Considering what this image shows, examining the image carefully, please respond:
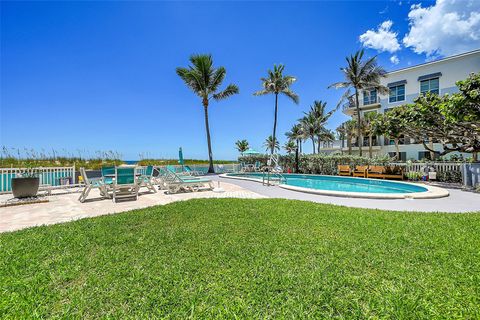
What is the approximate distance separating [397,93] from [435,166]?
61.9 feet

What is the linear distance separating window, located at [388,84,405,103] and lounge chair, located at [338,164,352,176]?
17.3 m

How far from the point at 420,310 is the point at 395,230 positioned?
2436mm

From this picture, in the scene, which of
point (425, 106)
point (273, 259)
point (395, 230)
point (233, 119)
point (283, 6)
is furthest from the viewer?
point (233, 119)

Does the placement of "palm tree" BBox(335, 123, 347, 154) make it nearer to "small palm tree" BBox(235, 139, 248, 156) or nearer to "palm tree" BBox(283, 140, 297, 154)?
"palm tree" BBox(283, 140, 297, 154)

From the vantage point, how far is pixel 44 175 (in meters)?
10.2

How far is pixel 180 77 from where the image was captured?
22.5 metres

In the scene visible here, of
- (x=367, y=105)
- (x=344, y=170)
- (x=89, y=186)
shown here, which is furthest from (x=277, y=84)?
(x=89, y=186)

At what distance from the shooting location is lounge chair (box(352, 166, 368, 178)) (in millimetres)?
15430

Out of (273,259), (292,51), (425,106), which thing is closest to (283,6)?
(292,51)

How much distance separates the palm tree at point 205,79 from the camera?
71.3 feet

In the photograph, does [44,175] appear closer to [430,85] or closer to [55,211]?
[55,211]

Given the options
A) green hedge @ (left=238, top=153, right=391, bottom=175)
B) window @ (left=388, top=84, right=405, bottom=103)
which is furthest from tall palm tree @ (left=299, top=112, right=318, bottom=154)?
green hedge @ (left=238, top=153, right=391, bottom=175)

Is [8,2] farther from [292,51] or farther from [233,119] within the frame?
[233,119]

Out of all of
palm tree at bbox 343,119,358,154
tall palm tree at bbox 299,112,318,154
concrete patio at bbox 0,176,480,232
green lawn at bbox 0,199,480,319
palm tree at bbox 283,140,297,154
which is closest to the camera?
green lawn at bbox 0,199,480,319
